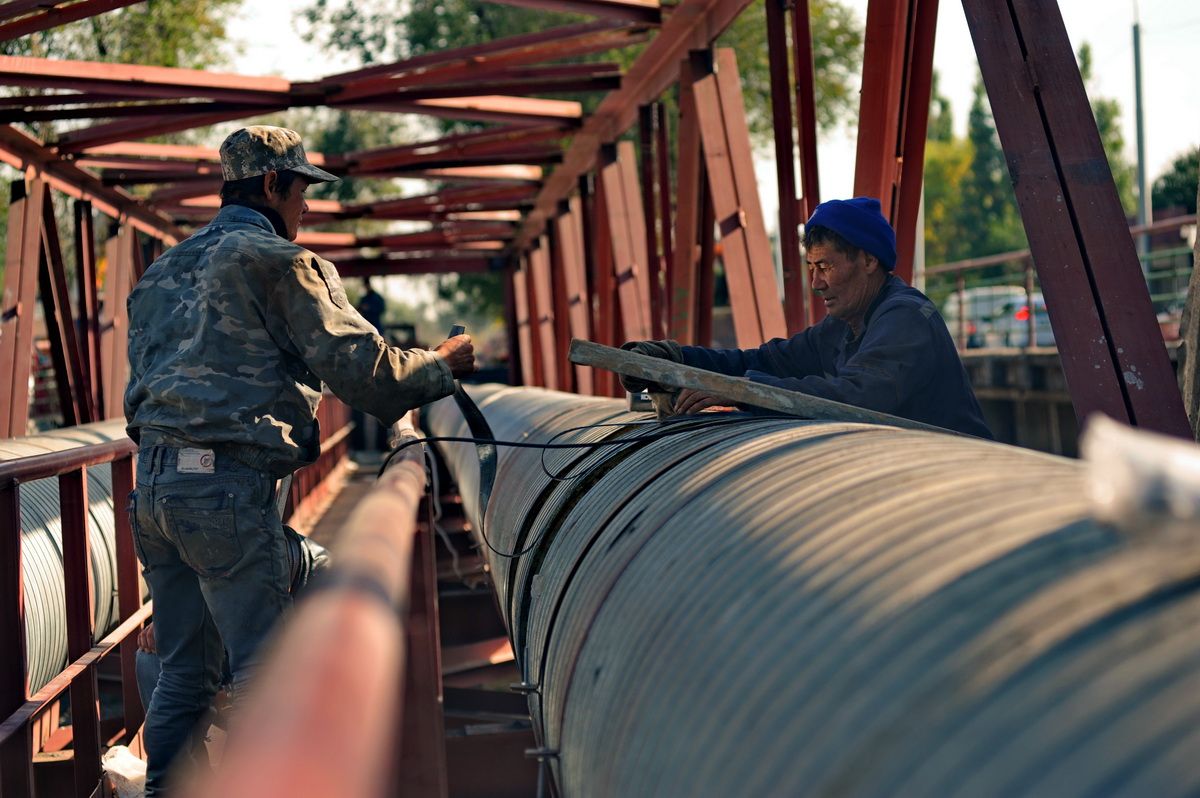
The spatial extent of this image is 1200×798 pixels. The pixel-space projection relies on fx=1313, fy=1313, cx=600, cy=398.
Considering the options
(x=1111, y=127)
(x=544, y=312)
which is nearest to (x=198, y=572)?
(x=544, y=312)

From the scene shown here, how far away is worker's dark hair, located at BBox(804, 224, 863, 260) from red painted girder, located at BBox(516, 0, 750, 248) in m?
3.38

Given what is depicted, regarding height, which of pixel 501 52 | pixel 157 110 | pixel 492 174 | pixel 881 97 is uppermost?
pixel 501 52

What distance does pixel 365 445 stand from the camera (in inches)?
1141

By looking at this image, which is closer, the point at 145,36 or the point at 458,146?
the point at 458,146

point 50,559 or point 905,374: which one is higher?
point 905,374

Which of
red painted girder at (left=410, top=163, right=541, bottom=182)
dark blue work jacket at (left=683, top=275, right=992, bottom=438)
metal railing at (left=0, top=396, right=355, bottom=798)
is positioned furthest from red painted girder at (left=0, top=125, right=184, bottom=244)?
dark blue work jacket at (left=683, top=275, right=992, bottom=438)

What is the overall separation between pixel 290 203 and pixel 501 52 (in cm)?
740

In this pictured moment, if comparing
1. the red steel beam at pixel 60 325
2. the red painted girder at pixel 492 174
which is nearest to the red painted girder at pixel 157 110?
the red steel beam at pixel 60 325

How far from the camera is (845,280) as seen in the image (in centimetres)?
475

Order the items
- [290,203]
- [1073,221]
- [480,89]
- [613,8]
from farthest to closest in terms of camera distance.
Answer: [480,89] → [613,8] → [290,203] → [1073,221]

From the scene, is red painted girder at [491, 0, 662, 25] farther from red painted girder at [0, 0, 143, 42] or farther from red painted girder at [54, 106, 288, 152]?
red painted girder at [54, 106, 288, 152]

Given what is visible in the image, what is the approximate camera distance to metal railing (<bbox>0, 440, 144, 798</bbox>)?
4270mm

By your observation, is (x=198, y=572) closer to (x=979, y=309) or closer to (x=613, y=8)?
(x=613, y=8)

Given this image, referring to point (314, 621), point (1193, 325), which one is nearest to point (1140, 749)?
point (314, 621)
